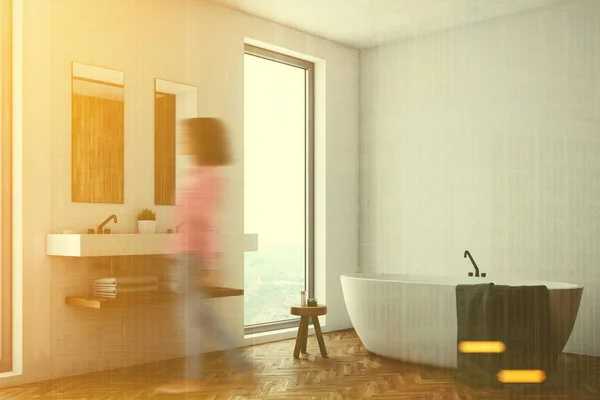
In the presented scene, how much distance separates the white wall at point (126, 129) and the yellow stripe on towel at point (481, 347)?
1.25m

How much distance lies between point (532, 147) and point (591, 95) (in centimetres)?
41

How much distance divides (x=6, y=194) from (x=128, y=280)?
0.68 m

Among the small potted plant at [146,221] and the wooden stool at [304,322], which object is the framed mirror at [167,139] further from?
the wooden stool at [304,322]

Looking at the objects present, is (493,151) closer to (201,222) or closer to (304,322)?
(304,322)

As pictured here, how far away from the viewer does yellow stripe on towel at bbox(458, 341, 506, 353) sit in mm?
2811

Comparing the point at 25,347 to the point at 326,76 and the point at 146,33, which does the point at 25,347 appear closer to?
the point at 146,33

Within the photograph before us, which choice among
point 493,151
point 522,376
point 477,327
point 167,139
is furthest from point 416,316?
point 167,139

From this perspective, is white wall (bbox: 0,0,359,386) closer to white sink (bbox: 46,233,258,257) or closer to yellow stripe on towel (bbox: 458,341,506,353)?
white sink (bbox: 46,233,258,257)

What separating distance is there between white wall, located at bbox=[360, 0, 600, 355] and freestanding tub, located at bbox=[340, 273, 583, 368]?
32 centimetres

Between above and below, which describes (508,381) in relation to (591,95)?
below

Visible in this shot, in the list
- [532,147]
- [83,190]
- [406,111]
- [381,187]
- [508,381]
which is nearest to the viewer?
[508,381]

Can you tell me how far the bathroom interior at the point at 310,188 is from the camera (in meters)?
2.88

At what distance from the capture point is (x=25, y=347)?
2.84 meters

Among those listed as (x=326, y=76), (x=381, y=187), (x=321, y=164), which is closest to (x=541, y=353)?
(x=381, y=187)
